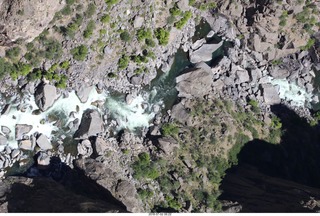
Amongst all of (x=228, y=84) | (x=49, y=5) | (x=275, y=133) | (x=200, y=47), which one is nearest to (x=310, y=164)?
(x=275, y=133)

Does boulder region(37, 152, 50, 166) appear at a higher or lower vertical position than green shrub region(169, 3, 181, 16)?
lower

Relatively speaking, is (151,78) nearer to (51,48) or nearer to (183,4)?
(183,4)

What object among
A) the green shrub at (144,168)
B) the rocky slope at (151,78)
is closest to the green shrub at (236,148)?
the rocky slope at (151,78)

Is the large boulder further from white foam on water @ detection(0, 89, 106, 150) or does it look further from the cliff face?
the cliff face

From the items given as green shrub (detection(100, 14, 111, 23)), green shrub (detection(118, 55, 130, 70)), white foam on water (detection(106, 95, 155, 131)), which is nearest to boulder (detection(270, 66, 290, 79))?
white foam on water (detection(106, 95, 155, 131))

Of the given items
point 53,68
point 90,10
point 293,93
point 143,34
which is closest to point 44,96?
point 53,68

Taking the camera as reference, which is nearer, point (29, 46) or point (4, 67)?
point (29, 46)
